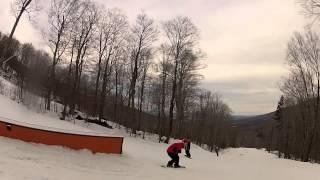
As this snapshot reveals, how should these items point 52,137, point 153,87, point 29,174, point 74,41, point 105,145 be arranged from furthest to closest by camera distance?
point 153,87
point 74,41
point 105,145
point 52,137
point 29,174

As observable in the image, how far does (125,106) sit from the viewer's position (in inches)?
2343

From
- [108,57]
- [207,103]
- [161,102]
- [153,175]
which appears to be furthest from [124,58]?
[207,103]

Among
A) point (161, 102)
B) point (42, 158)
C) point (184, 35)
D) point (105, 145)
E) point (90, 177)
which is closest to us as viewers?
point (90, 177)

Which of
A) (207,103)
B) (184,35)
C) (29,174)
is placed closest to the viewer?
(29,174)

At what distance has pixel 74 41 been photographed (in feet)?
155

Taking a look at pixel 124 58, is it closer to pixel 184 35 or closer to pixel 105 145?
pixel 184 35

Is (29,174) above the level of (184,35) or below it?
below

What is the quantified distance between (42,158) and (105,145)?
263 inches

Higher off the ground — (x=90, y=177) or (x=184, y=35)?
(x=184, y=35)

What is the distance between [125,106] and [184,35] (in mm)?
14598

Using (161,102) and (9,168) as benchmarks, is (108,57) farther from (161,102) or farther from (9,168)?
(9,168)

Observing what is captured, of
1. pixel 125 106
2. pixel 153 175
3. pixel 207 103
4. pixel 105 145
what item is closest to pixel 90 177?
pixel 153 175

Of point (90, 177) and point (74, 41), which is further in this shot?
point (74, 41)

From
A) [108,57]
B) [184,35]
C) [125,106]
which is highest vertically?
[184,35]
